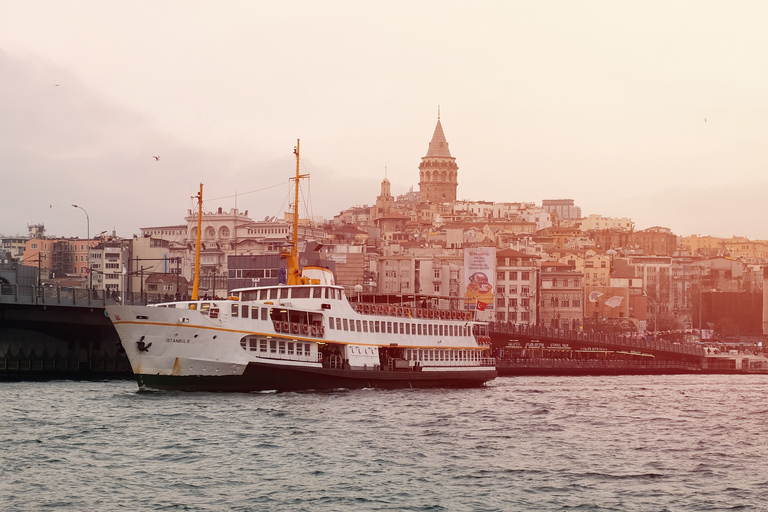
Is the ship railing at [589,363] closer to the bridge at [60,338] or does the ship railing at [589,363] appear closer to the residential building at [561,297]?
the bridge at [60,338]

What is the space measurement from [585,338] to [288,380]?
234 ft

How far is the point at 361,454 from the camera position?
38344mm

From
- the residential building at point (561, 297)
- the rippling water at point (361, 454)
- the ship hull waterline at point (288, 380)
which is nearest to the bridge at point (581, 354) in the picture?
the residential building at point (561, 297)

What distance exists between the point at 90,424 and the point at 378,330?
2355cm

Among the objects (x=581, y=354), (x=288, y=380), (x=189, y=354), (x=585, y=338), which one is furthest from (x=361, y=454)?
(x=581, y=354)

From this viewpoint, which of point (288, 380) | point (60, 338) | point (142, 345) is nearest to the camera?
point (142, 345)

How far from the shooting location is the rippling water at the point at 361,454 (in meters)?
31.2

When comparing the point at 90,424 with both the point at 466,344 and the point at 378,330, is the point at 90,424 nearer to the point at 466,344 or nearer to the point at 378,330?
the point at 378,330

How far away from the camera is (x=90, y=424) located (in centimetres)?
4362

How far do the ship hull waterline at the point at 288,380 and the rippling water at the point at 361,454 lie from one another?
34.4 inches

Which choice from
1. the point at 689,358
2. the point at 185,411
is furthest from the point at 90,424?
the point at 689,358

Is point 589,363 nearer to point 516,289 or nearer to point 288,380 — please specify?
point 516,289

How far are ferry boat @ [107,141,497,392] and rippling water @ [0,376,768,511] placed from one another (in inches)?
54.3

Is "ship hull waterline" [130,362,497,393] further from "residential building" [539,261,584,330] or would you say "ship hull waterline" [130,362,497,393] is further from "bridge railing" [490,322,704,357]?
"residential building" [539,261,584,330]
